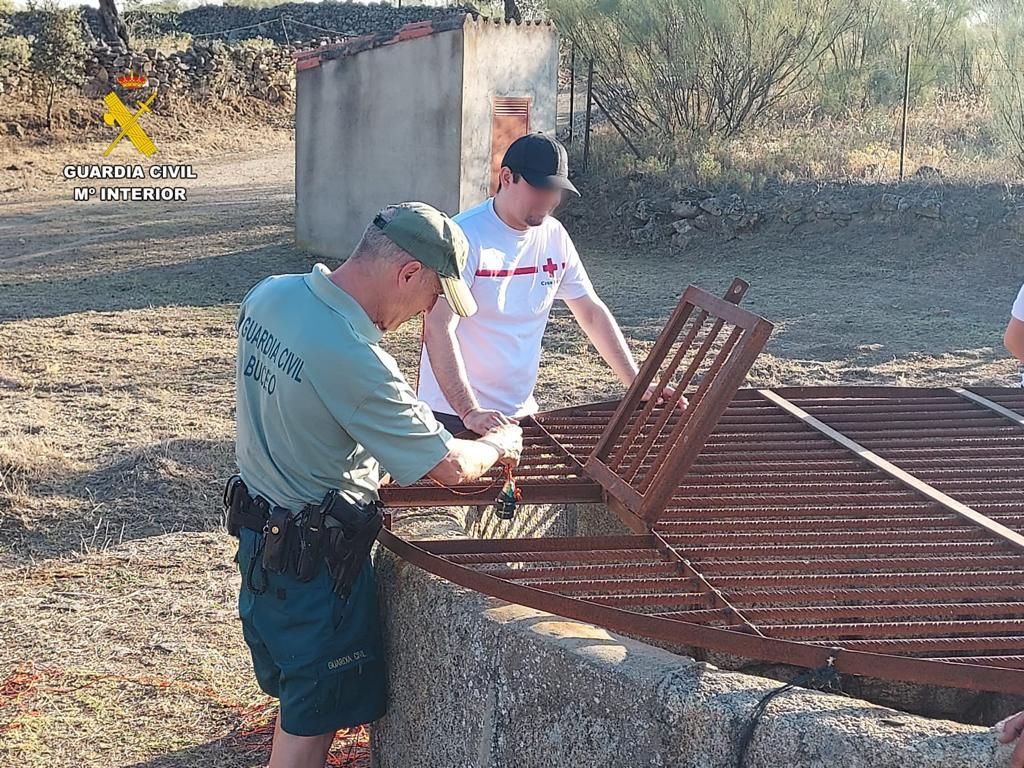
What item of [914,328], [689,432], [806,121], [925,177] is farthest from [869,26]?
[689,432]

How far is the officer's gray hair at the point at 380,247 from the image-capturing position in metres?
2.54

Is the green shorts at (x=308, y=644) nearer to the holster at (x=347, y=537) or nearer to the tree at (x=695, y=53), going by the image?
the holster at (x=347, y=537)

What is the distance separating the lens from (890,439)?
3.87m

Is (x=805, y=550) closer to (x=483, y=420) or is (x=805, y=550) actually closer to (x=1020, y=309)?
(x=483, y=420)

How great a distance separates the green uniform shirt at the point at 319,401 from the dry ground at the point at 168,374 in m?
1.30

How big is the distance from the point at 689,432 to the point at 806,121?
14.8 meters

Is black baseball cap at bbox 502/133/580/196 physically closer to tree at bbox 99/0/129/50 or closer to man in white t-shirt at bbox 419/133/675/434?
man in white t-shirt at bbox 419/133/675/434

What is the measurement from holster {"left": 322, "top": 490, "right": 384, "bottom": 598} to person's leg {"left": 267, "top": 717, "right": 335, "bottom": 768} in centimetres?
33

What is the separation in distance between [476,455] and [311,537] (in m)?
0.41

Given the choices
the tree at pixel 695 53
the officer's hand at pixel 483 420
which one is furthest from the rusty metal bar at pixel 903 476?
the tree at pixel 695 53

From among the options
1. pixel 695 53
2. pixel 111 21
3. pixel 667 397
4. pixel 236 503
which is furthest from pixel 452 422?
pixel 111 21

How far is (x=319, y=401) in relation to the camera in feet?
8.20

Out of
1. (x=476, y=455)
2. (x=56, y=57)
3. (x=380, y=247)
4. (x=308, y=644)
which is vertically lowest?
(x=56, y=57)

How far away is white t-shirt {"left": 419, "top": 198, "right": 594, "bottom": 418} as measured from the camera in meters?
3.74
